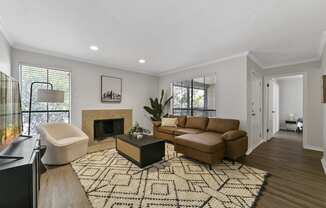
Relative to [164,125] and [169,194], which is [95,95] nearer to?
[164,125]

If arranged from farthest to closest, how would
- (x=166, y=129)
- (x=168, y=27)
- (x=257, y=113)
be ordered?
(x=166, y=129)
(x=257, y=113)
(x=168, y=27)

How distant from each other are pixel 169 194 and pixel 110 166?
4.59ft

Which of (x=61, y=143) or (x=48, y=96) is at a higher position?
(x=48, y=96)

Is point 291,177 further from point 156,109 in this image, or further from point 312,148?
point 156,109

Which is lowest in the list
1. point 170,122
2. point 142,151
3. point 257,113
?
point 142,151

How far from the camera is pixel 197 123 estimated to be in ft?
14.3

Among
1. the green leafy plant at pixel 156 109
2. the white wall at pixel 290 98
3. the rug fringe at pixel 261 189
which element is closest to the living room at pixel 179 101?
the rug fringe at pixel 261 189

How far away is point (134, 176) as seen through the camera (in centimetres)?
249

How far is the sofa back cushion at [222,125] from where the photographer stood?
11.8 feet

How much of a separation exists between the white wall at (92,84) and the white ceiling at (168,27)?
11.3 inches

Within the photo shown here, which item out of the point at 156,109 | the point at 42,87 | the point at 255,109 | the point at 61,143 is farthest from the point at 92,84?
the point at 255,109

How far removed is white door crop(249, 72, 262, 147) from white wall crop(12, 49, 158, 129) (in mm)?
3686

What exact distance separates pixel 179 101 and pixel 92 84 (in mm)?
3017

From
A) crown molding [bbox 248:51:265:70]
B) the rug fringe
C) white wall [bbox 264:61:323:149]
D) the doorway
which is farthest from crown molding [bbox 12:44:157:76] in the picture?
the doorway
